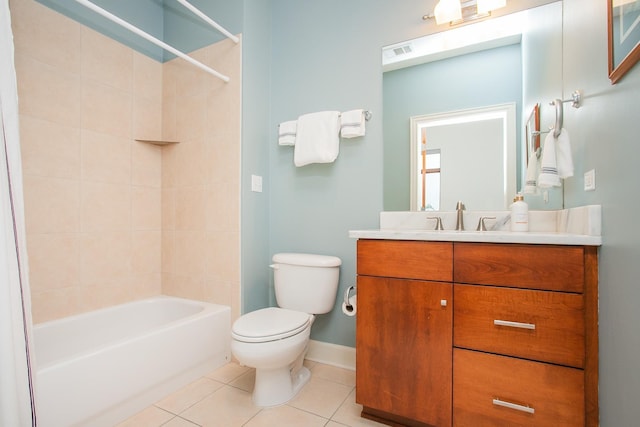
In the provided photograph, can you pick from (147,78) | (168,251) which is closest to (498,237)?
(168,251)

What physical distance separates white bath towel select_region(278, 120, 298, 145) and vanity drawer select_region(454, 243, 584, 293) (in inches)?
49.5

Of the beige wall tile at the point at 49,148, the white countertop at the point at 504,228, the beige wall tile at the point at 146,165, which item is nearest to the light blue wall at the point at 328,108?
the white countertop at the point at 504,228

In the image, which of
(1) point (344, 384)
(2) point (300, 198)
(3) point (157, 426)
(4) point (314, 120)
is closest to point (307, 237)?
(2) point (300, 198)

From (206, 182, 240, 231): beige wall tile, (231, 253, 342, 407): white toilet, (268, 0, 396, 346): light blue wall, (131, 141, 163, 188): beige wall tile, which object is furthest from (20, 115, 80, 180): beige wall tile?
(231, 253, 342, 407): white toilet

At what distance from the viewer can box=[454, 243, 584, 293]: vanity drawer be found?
3.07 ft

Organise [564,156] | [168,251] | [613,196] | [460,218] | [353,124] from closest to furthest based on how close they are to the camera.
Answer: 1. [613,196]
2. [564,156]
3. [460,218]
4. [353,124]
5. [168,251]

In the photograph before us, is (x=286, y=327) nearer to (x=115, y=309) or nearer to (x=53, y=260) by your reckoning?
(x=115, y=309)

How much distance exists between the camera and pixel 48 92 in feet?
5.23

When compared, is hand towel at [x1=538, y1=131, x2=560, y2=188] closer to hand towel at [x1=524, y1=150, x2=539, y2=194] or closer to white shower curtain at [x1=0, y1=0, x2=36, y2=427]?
hand towel at [x1=524, y1=150, x2=539, y2=194]

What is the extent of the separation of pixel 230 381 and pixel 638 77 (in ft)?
6.79

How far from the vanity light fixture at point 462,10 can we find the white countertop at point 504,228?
40.9 inches

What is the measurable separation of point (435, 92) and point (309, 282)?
1314 millimetres

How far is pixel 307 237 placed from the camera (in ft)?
6.38

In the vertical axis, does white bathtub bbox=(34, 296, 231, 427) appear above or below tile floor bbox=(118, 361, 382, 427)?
above
